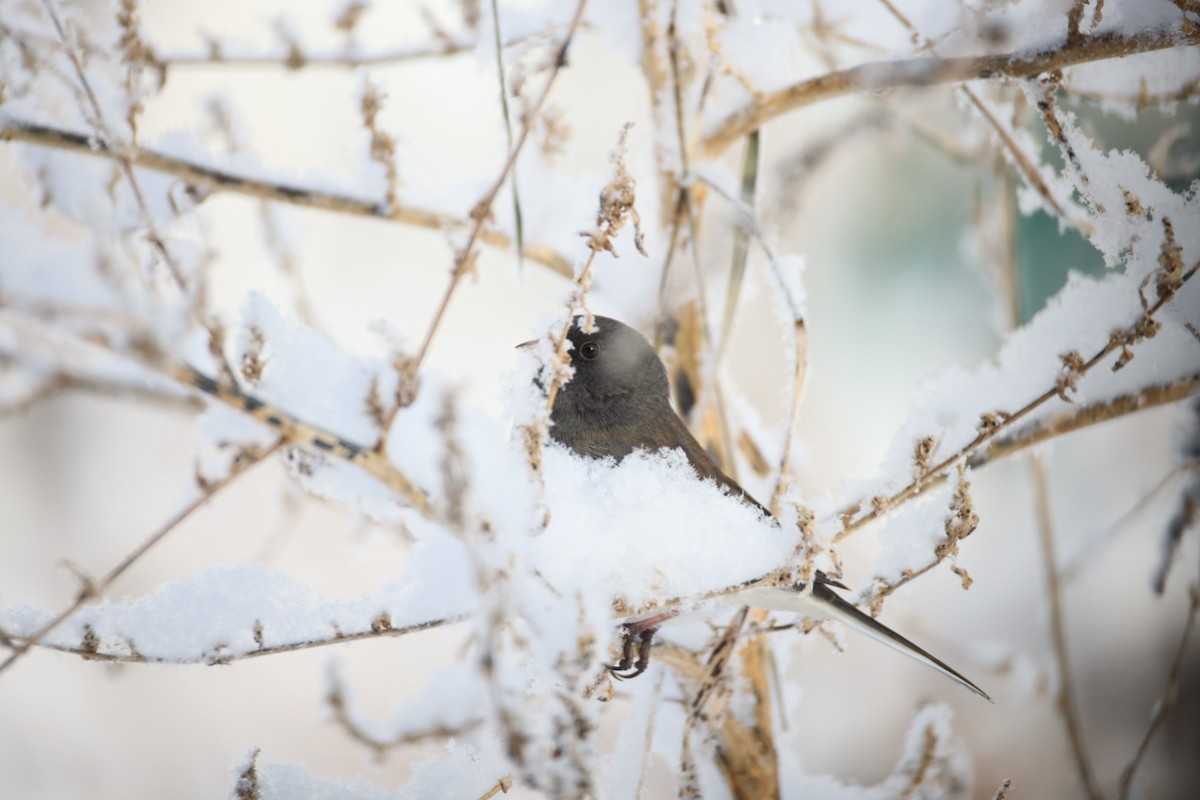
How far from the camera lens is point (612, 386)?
1289 millimetres

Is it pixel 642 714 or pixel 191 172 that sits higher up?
pixel 191 172

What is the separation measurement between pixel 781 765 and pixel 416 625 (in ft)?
2.10

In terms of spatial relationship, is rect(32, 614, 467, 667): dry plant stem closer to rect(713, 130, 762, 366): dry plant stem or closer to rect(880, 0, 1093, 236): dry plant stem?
rect(713, 130, 762, 366): dry plant stem

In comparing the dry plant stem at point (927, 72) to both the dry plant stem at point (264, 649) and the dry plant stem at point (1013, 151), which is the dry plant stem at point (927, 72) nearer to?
the dry plant stem at point (1013, 151)

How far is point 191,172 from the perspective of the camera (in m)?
1.08

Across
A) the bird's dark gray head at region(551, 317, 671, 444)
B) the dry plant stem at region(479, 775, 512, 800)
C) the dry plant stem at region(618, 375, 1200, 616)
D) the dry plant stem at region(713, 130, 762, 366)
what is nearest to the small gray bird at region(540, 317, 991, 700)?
the bird's dark gray head at region(551, 317, 671, 444)

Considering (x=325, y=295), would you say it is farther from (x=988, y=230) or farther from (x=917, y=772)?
(x=988, y=230)

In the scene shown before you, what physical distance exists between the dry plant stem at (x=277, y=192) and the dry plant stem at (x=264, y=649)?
→ 1.63ft

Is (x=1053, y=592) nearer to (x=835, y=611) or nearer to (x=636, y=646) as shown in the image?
(x=835, y=611)

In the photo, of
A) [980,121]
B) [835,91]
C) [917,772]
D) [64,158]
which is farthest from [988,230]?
[64,158]

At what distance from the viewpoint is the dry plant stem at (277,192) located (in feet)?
3.20

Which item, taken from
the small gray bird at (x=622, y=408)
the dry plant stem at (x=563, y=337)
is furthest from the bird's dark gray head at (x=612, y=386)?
the dry plant stem at (x=563, y=337)

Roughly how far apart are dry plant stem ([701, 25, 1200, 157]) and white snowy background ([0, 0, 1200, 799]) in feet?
0.04

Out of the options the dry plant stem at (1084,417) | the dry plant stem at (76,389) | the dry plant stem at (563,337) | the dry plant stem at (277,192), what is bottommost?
the dry plant stem at (76,389)
